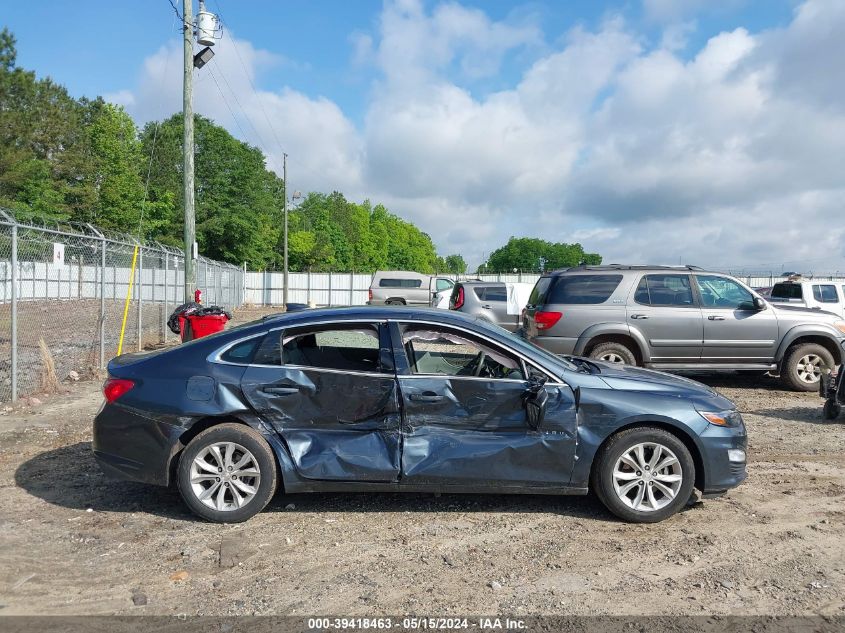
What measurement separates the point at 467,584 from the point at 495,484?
3.21ft

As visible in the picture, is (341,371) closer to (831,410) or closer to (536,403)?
(536,403)

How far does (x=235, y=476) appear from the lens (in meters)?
4.55

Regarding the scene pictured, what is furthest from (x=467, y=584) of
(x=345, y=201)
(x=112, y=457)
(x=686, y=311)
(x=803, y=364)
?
(x=345, y=201)

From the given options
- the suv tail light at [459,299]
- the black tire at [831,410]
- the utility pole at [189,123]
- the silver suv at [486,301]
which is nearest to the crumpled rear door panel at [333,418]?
the black tire at [831,410]

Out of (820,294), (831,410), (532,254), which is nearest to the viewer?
(831,410)

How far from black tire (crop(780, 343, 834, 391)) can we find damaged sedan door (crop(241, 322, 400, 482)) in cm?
772

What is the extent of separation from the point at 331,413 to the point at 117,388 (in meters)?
1.59

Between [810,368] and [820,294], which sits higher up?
[820,294]

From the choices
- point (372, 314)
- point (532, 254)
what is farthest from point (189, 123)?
point (532, 254)

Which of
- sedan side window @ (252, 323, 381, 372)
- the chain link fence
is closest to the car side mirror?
sedan side window @ (252, 323, 381, 372)

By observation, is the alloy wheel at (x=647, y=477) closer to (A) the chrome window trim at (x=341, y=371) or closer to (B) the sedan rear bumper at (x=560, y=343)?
(A) the chrome window trim at (x=341, y=371)

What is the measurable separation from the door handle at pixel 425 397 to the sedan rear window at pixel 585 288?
5423mm

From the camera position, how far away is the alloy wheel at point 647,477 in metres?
4.58

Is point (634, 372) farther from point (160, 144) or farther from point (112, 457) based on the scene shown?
point (160, 144)
